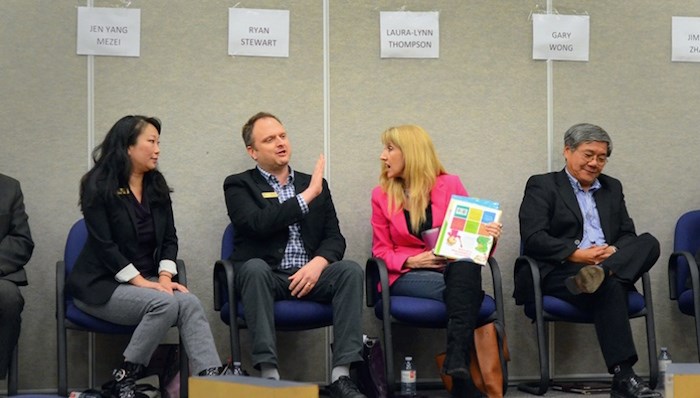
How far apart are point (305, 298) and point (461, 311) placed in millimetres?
718

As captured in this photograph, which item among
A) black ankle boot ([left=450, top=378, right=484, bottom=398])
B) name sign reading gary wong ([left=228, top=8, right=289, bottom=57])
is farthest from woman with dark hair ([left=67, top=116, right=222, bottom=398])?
black ankle boot ([left=450, top=378, right=484, bottom=398])

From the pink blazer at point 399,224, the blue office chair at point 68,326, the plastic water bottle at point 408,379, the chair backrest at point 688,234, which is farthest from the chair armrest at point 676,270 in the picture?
the blue office chair at point 68,326

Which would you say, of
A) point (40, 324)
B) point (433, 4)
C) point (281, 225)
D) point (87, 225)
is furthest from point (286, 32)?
point (40, 324)

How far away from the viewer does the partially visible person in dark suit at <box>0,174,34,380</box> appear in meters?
4.29

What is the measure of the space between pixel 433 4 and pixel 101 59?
70.0 inches

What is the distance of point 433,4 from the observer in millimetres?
5312

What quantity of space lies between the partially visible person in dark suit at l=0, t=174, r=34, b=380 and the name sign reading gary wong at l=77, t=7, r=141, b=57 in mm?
809

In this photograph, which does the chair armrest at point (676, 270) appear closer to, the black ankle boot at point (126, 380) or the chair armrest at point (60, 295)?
the black ankle boot at point (126, 380)

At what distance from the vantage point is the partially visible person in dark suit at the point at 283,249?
4320 mm

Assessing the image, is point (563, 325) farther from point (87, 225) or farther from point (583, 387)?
point (87, 225)

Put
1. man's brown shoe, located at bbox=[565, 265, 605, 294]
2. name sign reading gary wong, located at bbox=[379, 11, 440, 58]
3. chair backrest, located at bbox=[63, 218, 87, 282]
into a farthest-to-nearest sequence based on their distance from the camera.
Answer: name sign reading gary wong, located at bbox=[379, 11, 440, 58] < chair backrest, located at bbox=[63, 218, 87, 282] < man's brown shoe, located at bbox=[565, 265, 605, 294]

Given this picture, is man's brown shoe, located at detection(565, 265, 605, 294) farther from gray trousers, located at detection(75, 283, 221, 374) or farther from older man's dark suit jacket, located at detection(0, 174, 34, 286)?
older man's dark suit jacket, located at detection(0, 174, 34, 286)

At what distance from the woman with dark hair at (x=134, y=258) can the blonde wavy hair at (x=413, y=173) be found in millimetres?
1101

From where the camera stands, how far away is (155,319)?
424 centimetres
